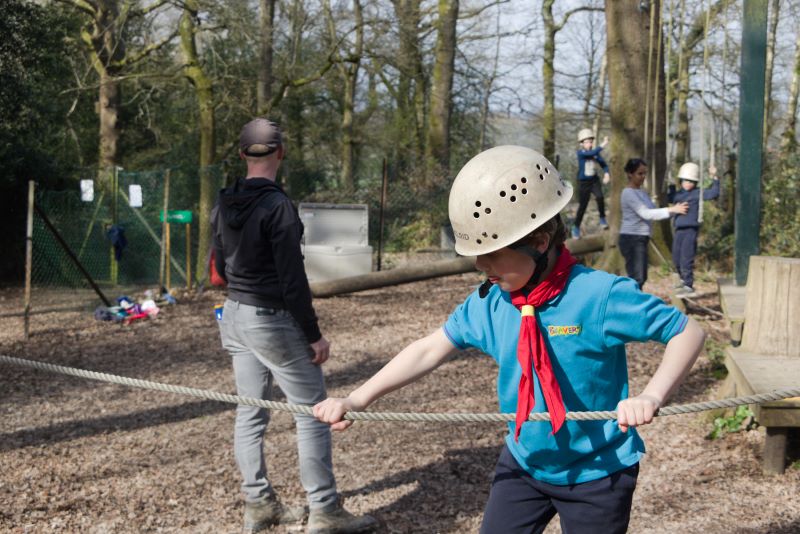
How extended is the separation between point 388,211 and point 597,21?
21.1 metres

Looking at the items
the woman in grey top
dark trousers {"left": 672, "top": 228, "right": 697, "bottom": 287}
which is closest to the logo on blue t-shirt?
the woman in grey top

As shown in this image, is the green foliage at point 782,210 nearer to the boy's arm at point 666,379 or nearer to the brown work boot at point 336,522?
the brown work boot at point 336,522

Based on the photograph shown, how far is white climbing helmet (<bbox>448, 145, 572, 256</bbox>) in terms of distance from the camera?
7.97 ft

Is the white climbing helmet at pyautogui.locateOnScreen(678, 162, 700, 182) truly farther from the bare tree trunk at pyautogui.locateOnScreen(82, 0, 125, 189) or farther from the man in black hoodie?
the bare tree trunk at pyautogui.locateOnScreen(82, 0, 125, 189)

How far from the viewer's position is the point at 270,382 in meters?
4.28

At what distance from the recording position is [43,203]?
15.0 m

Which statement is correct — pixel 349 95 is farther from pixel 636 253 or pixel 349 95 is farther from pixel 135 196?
pixel 636 253

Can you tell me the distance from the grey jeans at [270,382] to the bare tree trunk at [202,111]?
34.0 feet

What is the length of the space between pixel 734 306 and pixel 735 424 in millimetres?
1735

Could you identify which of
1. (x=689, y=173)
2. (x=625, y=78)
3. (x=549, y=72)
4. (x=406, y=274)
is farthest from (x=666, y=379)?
(x=549, y=72)

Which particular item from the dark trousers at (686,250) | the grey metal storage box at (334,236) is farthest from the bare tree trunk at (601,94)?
the dark trousers at (686,250)

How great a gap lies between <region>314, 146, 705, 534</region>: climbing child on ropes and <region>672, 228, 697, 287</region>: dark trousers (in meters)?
8.57

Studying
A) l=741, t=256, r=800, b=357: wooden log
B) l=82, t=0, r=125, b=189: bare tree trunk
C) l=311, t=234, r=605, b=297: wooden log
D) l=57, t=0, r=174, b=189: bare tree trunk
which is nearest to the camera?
l=741, t=256, r=800, b=357: wooden log

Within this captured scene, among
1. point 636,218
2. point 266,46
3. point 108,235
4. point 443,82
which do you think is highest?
point 266,46
